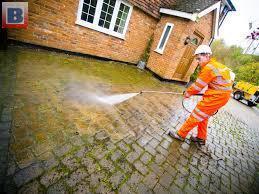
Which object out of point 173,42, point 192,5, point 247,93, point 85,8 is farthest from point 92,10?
point 247,93

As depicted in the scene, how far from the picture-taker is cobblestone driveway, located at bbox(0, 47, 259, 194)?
7.67 feet

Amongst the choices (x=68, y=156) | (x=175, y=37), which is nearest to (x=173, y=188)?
(x=68, y=156)

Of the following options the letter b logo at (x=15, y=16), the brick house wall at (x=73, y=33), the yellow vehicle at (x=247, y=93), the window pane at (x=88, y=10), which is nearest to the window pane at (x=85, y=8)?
the window pane at (x=88, y=10)

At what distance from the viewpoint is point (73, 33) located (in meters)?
6.96

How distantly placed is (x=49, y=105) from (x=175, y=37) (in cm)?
782

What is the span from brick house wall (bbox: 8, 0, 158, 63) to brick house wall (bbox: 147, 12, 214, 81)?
76 cm

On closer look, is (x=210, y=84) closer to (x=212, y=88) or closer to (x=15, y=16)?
(x=212, y=88)

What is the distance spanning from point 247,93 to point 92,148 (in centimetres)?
1742

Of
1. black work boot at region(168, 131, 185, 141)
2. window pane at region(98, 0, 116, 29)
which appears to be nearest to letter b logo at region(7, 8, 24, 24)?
window pane at region(98, 0, 116, 29)

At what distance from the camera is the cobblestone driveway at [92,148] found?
234cm

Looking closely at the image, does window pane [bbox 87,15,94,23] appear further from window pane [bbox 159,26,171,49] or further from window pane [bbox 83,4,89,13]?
window pane [bbox 159,26,171,49]

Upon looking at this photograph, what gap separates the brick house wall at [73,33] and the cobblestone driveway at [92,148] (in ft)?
4.07

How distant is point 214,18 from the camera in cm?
1023

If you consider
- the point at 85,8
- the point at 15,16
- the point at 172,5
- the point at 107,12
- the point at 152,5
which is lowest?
the point at 15,16
